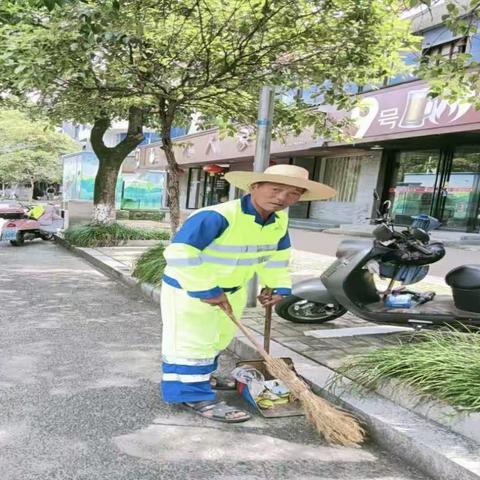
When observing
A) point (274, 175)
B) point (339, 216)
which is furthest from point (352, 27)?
point (339, 216)

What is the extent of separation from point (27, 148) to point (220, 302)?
4087cm

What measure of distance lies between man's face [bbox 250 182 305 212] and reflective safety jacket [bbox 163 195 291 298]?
0.08 m

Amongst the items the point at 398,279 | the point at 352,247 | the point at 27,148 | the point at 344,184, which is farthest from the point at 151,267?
the point at 27,148

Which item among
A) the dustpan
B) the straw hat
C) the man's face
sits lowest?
the dustpan

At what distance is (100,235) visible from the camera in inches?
476

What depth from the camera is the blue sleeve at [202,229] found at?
304 centimetres

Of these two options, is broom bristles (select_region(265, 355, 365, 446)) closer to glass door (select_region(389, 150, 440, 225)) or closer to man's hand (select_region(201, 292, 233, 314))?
man's hand (select_region(201, 292, 233, 314))

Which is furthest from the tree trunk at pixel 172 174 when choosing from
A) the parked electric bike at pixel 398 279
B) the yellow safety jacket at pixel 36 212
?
the yellow safety jacket at pixel 36 212

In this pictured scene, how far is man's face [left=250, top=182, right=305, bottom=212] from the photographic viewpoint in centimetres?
319

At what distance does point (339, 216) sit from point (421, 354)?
618 inches

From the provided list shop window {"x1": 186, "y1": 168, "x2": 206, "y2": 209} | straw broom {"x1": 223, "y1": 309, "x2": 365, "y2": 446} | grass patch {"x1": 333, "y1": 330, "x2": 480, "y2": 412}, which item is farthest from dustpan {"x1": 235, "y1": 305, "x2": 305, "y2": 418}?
shop window {"x1": 186, "y1": 168, "x2": 206, "y2": 209}

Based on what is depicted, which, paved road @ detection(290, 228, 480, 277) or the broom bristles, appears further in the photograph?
paved road @ detection(290, 228, 480, 277)

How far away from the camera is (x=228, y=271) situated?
3258 mm

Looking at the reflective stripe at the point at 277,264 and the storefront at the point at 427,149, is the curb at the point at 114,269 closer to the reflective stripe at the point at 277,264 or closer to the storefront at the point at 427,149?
the reflective stripe at the point at 277,264
